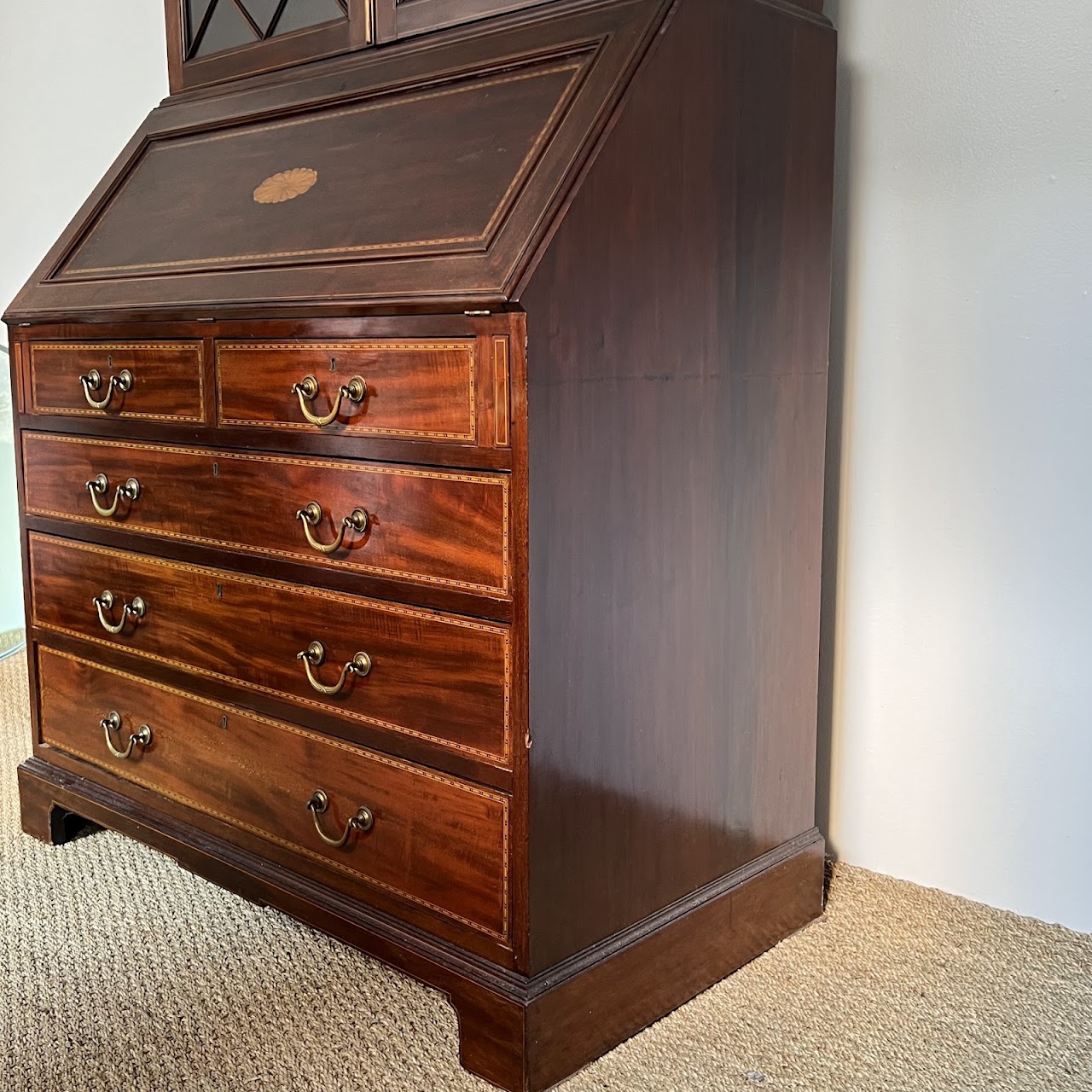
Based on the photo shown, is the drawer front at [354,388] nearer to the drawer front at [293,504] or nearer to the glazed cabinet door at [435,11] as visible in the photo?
the drawer front at [293,504]

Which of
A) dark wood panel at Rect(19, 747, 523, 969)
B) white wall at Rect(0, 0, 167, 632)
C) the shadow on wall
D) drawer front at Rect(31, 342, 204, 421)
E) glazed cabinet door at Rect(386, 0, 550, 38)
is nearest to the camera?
dark wood panel at Rect(19, 747, 523, 969)

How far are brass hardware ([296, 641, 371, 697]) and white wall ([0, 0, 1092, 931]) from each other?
798mm

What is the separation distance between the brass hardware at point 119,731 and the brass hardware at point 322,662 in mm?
441

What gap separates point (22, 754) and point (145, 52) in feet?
5.19

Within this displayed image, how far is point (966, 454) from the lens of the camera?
1.80 metres

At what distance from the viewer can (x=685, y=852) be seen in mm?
1629

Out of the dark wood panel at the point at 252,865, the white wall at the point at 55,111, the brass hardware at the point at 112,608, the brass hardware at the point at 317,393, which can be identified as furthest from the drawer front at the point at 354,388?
the white wall at the point at 55,111

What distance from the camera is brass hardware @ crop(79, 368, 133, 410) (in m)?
1.84

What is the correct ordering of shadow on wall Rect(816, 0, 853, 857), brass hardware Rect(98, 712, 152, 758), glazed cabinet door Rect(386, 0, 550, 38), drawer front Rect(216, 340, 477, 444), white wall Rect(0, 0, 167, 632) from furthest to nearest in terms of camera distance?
1. white wall Rect(0, 0, 167, 632)
2. brass hardware Rect(98, 712, 152, 758)
3. shadow on wall Rect(816, 0, 853, 857)
4. glazed cabinet door Rect(386, 0, 550, 38)
5. drawer front Rect(216, 340, 477, 444)

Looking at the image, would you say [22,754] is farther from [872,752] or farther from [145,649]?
[872,752]

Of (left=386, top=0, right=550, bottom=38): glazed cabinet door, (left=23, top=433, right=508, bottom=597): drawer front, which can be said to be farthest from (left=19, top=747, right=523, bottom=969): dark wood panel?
(left=386, top=0, right=550, bottom=38): glazed cabinet door

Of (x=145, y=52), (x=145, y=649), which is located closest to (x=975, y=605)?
(x=145, y=649)

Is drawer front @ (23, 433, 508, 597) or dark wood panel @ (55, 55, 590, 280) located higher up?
dark wood panel @ (55, 55, 590, 280)

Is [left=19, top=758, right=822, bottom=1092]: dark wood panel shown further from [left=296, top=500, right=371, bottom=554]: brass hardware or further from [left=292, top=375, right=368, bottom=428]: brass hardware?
[left=292, top=375, right=368, bottom=428]: brass hardware
